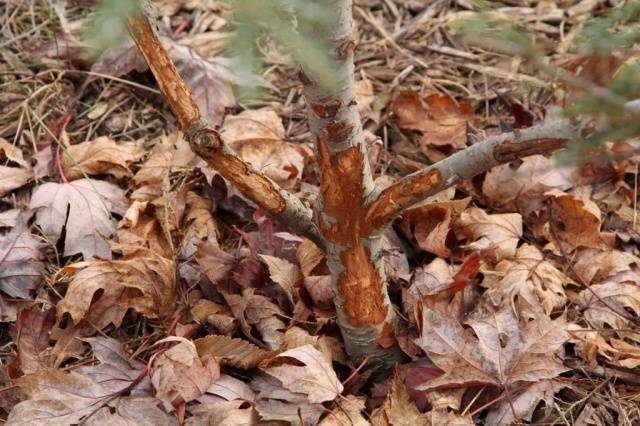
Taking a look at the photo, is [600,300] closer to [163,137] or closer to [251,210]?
[251,210]

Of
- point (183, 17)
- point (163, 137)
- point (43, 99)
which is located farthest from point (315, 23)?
point (183, 17)

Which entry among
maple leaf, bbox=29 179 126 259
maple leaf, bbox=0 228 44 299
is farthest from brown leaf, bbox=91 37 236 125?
maple leaf, bbox=0 228 44 299

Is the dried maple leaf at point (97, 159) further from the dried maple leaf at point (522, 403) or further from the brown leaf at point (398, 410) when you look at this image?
the dried maple leaf at point (522, 403)

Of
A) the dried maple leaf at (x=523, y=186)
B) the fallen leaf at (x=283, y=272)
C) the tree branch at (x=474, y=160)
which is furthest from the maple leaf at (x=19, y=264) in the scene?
the dried maple leaf at (x=523, y=186)

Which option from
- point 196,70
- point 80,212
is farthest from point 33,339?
point 196,70

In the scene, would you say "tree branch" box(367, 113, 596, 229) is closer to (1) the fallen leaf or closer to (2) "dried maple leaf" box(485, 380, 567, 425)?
(1) the fallen leaf
